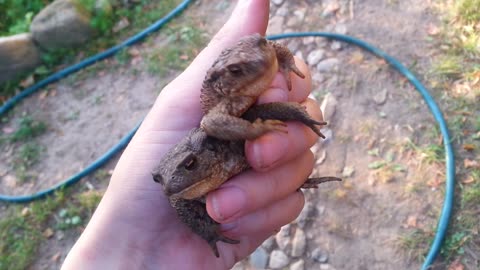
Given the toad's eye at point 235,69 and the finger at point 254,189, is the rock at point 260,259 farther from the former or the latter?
the toad's eye at point 235,69

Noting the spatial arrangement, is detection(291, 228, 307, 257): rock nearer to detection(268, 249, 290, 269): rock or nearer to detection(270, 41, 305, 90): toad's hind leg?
detection(268, 249, 290, 269): rock

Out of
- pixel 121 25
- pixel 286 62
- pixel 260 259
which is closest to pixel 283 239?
pixel 260 259

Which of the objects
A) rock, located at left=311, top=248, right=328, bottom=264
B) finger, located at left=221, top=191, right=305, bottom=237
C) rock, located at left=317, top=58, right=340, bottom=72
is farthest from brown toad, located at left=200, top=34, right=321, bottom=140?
rock, located at left=317, top=58, right=340, bottom=72

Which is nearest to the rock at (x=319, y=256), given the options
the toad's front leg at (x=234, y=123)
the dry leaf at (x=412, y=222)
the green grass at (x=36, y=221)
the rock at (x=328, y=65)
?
the dry leaf at (x=412, y=222)

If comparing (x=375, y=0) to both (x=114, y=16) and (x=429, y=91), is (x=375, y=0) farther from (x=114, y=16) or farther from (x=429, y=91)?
(x=114, y=16)

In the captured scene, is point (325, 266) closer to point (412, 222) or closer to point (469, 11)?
point (412, 222)

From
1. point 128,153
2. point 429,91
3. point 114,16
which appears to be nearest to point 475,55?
point 429,91
